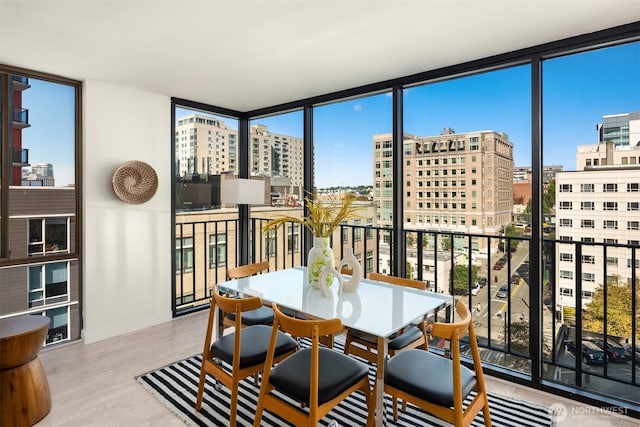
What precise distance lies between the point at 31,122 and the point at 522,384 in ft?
15.5

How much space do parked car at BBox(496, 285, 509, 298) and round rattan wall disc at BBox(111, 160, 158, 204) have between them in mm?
3509

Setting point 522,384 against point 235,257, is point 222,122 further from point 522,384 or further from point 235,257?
point 522,384

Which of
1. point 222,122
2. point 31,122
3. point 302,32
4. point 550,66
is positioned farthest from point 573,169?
point 31,122

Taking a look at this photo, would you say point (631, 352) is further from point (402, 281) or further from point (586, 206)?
point (402, 281)

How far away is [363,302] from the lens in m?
2.24

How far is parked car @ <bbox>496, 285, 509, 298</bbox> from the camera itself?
9.68ft

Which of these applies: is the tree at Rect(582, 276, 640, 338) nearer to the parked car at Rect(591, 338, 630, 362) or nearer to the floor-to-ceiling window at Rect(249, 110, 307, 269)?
the parked car at Rect(591, 338, 630, 362)

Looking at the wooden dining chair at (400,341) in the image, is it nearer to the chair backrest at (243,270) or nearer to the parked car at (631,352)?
the chair backrest at (243,270)

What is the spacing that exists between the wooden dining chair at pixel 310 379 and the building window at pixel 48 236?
2717 mm

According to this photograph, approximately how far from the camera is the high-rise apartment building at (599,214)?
238cm

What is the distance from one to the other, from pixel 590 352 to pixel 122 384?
3.54 m

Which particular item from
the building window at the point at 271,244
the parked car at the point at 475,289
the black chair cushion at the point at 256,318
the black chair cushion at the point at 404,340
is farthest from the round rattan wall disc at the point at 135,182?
the parked car at the point at 475,289

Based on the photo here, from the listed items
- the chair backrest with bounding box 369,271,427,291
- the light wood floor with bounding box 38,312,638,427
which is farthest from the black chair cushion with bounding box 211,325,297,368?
the chair backrest with bounding box 369,271,427,291

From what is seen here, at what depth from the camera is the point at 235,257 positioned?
4793mm
